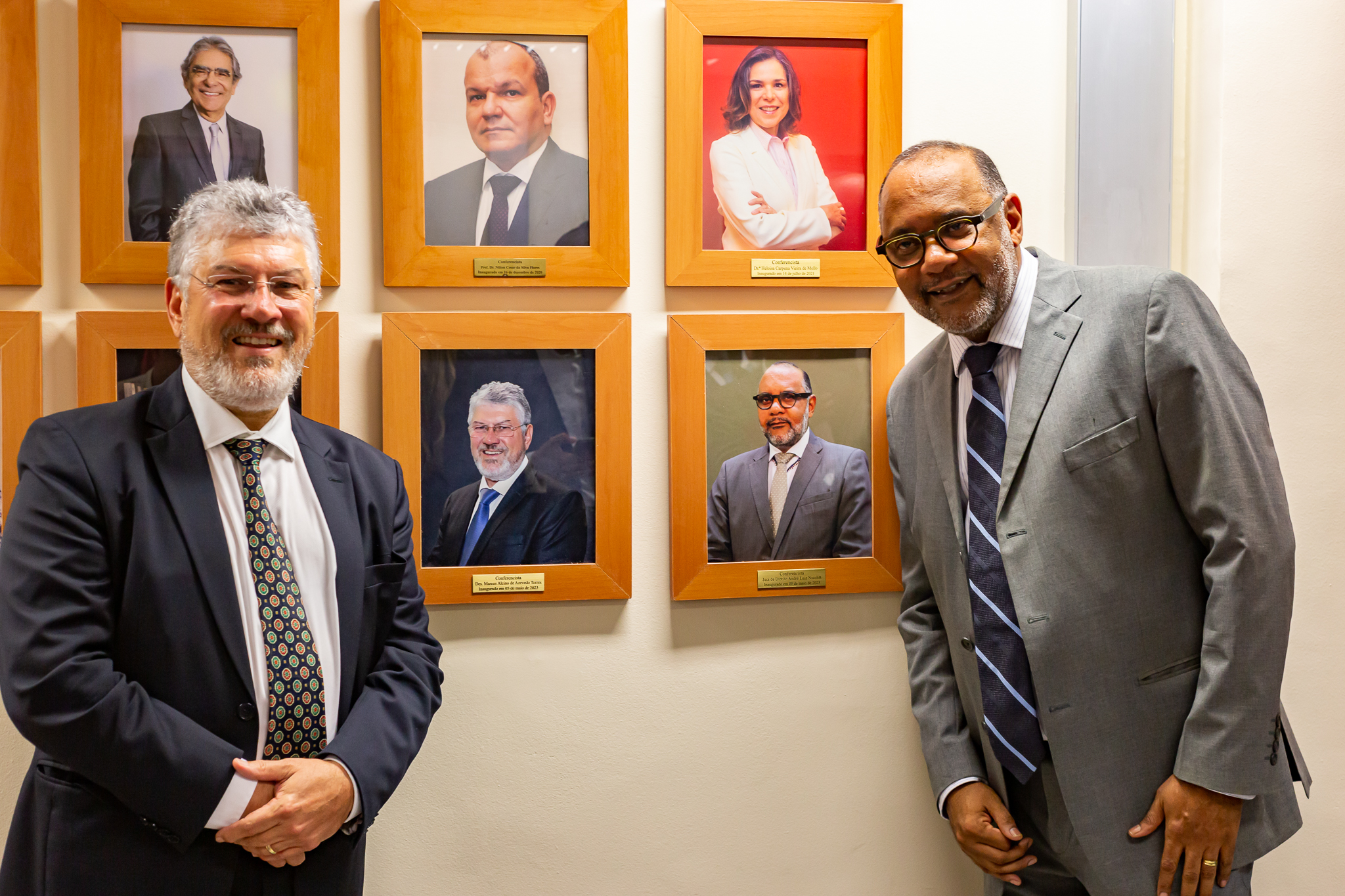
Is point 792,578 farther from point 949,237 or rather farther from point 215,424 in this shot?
point 215,424

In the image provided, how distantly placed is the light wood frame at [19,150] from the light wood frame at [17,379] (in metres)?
0.09

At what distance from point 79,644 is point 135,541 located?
18cm

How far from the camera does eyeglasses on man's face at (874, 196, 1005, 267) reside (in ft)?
5.25

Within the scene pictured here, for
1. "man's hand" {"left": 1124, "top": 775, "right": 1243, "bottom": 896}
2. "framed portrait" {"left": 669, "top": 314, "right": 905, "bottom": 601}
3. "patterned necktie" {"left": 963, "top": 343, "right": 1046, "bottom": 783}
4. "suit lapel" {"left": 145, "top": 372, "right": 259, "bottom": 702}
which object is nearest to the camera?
"suit lapel" {"left": 145, "top": 372, "right": 259, "bottom": 702}

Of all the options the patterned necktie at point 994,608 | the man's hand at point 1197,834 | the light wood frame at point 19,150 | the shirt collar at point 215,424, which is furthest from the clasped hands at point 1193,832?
the light wood frame at point 19,150

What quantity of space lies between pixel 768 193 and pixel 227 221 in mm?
1149

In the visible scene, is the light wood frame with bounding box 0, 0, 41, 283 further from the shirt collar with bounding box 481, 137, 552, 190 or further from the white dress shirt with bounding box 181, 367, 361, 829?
the shirt collar with bounding box 481, 137, 552, 190

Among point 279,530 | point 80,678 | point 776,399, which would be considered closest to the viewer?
point 80,678

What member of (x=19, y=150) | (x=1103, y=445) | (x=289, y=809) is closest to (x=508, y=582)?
(x=289, y=809)

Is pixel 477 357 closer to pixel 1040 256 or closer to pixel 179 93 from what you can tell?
pixel 179 93

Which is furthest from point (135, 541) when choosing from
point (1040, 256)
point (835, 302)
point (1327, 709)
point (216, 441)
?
point (1327, 709)

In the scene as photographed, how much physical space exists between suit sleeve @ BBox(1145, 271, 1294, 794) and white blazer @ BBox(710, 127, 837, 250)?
2.54 feet

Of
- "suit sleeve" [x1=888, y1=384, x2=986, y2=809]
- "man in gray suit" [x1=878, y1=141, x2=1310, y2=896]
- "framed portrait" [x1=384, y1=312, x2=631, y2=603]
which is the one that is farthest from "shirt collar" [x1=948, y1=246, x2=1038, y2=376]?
"framed portrait" [x1=384, y1=312, x2=631, y2=603]

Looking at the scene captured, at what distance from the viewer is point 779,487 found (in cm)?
202
